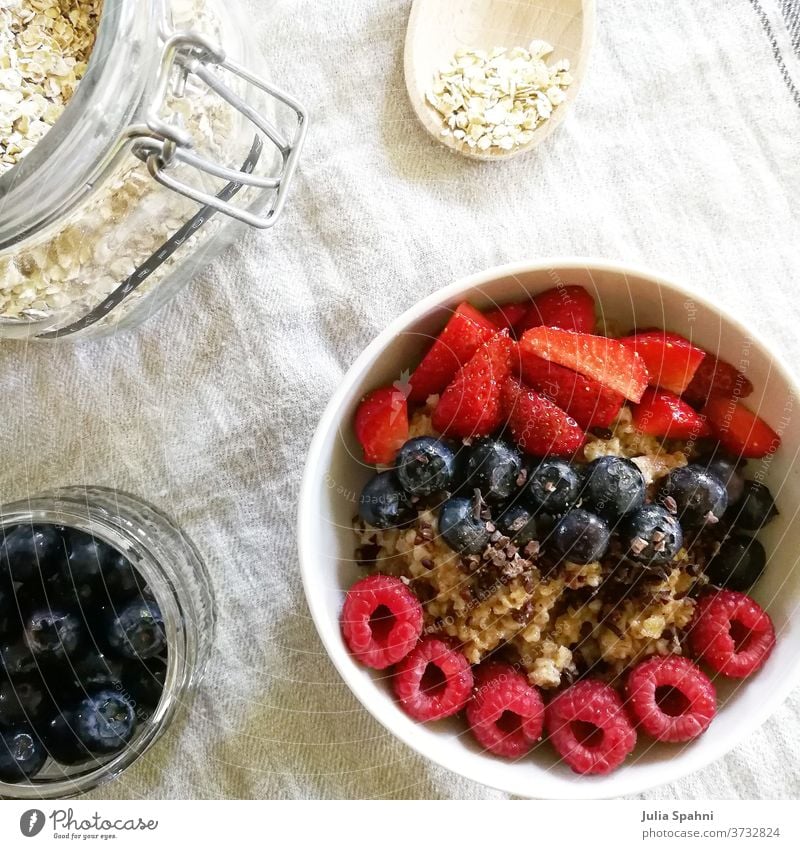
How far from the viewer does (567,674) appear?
0.54 metres

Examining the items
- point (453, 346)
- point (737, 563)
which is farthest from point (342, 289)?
point (737, 563)

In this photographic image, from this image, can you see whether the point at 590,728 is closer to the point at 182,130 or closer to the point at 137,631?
the point at 137,631

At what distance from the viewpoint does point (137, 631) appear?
54 cm

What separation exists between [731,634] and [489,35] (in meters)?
0.49

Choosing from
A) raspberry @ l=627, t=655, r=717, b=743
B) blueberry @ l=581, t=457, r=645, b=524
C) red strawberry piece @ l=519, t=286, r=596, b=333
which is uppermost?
red strawberry piece @ l=519, t=286, r=596, b=333

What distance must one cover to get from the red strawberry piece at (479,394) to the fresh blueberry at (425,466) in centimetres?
2

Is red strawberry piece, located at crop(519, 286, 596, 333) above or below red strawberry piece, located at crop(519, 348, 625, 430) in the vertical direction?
above

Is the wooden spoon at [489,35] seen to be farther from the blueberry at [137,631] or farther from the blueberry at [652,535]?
the blueberry at [137,631]

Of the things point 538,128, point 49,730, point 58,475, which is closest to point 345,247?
point 538,128

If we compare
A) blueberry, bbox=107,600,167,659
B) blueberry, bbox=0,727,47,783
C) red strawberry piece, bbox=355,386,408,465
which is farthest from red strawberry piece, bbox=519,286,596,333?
blueberry, bbox=0,727,47,783

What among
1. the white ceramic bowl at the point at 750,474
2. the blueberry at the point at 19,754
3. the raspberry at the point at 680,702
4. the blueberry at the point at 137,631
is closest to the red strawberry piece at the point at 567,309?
the white ceramic bowl at the point at 750,474

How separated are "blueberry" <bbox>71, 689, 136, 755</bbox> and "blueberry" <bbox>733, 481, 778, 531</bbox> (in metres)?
0.42

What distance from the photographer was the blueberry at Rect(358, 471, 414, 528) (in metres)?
0.53

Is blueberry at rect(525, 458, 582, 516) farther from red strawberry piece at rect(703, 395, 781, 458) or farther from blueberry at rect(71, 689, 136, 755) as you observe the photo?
blueberry at rect(71, 689, 136, 755)
